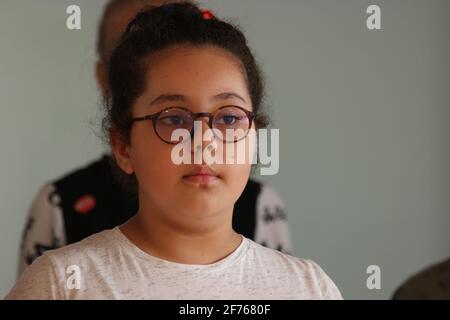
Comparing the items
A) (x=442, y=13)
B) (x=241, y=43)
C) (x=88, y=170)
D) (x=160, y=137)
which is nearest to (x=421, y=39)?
(x=442, y=13)

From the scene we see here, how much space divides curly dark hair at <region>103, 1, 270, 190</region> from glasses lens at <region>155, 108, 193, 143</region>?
0.19 feet

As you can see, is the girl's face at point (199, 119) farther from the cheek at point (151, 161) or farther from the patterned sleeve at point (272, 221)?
the patterned sleeve at point (272, 221)

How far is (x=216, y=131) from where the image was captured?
2.76 ft

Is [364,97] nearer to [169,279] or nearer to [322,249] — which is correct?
[322,249]

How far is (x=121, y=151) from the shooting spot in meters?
0.90

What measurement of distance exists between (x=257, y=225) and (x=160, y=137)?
0.80 feet

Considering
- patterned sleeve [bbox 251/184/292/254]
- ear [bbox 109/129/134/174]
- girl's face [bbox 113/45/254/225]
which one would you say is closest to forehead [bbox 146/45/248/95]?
girl's face [bbox 113/45/254/225]

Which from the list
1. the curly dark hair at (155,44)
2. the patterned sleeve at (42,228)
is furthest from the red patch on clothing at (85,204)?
the curly dark hair at (155,44)

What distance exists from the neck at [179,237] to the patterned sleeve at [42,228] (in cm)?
13

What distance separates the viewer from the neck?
87 centimetres

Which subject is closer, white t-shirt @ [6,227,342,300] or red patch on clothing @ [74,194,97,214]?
white t-shirt @ [6,227,342,300]

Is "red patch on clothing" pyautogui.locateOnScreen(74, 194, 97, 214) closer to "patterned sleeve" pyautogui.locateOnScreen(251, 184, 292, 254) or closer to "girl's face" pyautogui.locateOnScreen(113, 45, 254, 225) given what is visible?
"girl's face" pyautogui.locateOnScreen(113, 45, 254, 225)

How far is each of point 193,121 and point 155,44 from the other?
133 millimetres

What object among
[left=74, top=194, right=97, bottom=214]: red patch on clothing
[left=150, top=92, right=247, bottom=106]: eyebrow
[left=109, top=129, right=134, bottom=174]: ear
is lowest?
[left=74, top=194, right=97, bottom=214]: red patch on clothing
